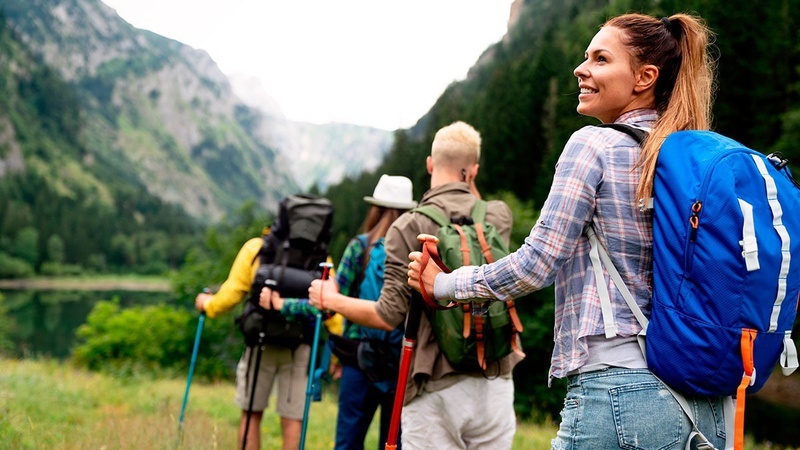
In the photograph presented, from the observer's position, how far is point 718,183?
1.60m

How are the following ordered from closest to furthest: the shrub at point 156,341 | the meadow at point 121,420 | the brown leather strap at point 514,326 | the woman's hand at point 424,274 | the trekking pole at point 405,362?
1. the woman's hand at point 424,274
2. the trekking pole at point 405,362
3. the brown leather strap at point 514,326
4. the meadow at point 121,420
5. the shrub at point 156,341

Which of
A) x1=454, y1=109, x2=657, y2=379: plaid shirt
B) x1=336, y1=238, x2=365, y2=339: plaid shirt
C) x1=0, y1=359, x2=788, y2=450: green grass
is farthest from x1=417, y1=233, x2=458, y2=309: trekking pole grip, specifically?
x1=0, y1=359, x2=788, y2=450: green grass

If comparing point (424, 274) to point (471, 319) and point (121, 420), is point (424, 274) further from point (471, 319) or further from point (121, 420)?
point (121, 420)

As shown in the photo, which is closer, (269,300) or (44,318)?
(269,300)

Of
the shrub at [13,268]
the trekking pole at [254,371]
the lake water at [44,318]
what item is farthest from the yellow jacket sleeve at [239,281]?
the shrub at [13,268]

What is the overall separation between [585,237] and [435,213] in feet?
4.46

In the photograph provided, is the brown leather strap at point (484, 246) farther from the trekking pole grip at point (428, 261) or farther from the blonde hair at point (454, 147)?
the trekking pole grip at point (428, 261)

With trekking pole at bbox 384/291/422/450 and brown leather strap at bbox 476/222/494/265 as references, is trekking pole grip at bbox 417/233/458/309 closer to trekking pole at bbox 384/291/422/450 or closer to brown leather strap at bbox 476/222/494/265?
trekking pole at bbox 384/291/422/450

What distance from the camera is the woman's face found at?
1.97 m

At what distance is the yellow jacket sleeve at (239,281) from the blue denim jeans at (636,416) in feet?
11.6

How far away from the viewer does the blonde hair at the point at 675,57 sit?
192cm

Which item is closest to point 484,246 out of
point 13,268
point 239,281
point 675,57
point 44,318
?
point 675,57

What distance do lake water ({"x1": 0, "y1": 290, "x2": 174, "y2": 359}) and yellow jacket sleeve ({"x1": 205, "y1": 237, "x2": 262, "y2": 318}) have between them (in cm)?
2299

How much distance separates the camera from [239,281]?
504 centimetres
